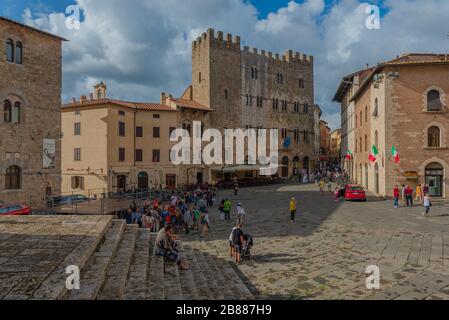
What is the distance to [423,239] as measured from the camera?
515 inches

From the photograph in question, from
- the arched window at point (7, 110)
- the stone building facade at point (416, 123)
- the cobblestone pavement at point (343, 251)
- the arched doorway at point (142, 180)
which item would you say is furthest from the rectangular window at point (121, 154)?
the stone building facade at point (416, 123)

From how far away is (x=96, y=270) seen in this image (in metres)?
7.23

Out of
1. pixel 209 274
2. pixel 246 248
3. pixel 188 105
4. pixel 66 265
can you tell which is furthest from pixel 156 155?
pixel 66 265

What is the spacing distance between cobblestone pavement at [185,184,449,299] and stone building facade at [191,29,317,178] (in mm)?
25506

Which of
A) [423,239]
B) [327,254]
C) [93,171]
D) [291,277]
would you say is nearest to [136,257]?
[291,277]

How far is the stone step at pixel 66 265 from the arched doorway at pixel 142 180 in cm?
2390

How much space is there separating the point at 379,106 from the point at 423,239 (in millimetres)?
14658

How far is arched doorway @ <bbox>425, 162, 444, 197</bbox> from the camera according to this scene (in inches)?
944

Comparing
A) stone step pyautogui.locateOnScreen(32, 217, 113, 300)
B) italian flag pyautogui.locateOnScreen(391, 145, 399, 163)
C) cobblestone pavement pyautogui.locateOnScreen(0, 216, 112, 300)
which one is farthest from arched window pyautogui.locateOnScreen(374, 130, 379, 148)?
stone step pyautogui.locateOnScreen(32, 217, 113, 300)

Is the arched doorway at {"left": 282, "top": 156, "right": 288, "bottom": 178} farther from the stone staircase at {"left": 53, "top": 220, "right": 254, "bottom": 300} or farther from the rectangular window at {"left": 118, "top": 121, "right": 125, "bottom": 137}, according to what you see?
the stone staircase at {"left": 53, "top": 220, "right": 254, "bottom": 300}

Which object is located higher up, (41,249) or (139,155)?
(139,155)

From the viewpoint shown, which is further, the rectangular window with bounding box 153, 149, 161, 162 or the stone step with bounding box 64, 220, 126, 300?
the rectangular window with bounding box 153, 149, 161, 162

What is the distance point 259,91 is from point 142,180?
816 inches

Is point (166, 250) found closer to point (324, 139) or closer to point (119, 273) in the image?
point (119, 273)
